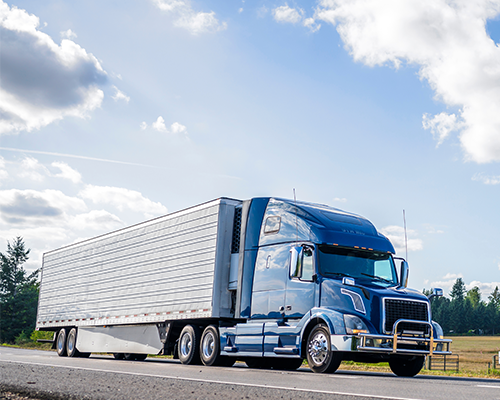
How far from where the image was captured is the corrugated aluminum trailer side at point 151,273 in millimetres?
14875

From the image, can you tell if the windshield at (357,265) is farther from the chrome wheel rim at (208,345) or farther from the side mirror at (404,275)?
the chrome wheel rim at (208,345)

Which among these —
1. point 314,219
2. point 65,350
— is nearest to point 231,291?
point 314,219

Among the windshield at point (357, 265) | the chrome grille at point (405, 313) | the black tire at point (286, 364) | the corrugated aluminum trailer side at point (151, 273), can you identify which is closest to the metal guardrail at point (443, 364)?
the black tire at point (286, 364)

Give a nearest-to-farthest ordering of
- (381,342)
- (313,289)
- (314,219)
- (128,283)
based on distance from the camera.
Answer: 1. (381,342)
2. (313,289)
3. (314,219)
4. (128,283)

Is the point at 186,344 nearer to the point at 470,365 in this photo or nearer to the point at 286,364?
the point at 286,364

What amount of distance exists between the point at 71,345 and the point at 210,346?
1023 centimetres

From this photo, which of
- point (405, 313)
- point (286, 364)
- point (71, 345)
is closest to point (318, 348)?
point (405, 313)

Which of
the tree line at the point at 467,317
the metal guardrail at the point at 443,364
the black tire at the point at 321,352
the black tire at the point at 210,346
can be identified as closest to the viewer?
the black tire at the point at 321,352

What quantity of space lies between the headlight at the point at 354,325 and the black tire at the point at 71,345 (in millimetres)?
14447

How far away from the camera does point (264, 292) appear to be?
44.1 feet

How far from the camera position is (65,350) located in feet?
76.4

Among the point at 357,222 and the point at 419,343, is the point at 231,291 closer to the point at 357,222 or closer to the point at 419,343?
the point at 357,222

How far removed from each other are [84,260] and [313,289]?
42.3ft

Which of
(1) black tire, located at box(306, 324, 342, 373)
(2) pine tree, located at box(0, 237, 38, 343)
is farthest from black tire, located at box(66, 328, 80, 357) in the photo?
(2) pine tree, located at box(0, 237, 38, 343)
